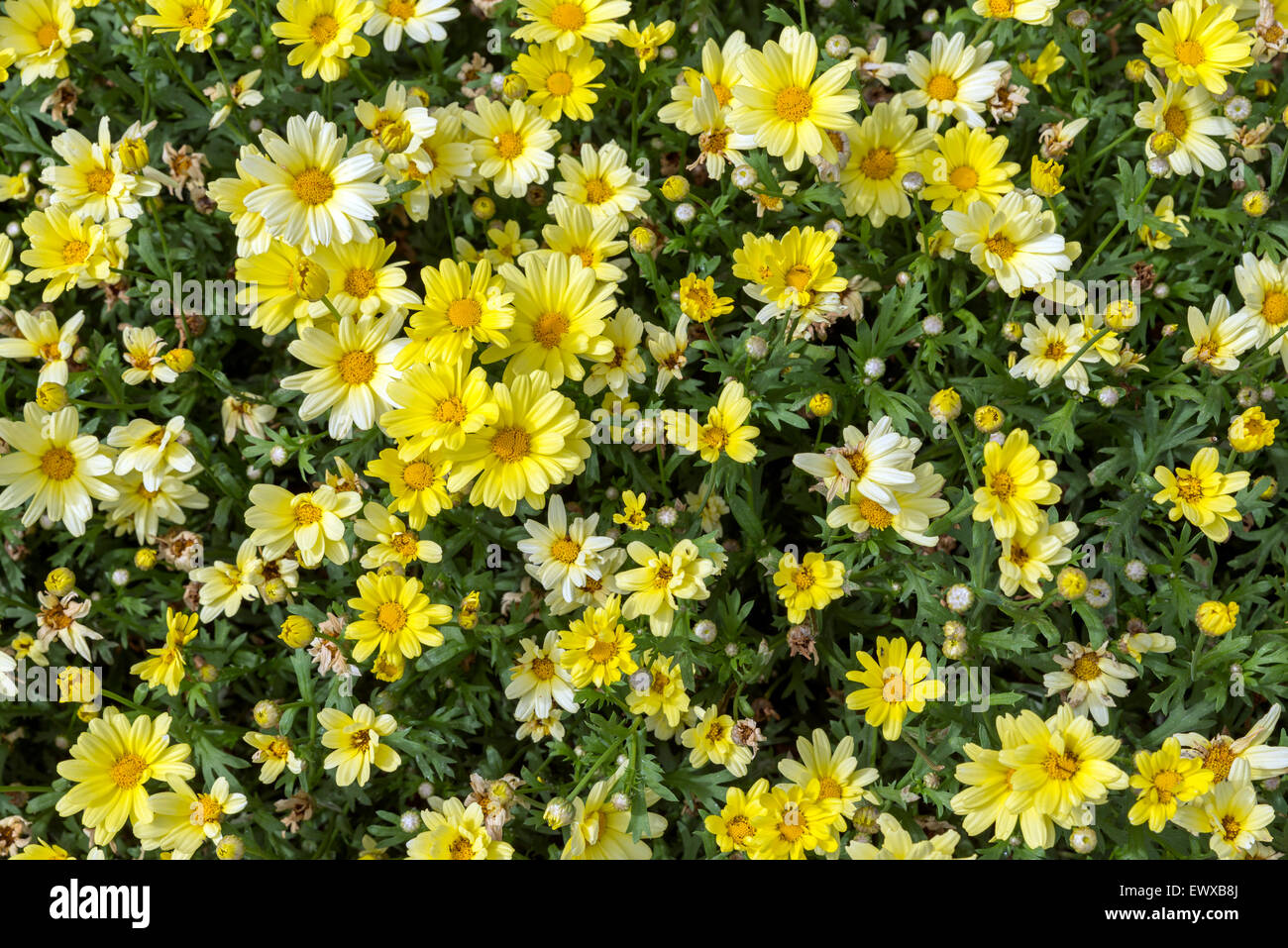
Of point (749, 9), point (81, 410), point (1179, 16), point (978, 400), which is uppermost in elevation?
point (749, 9)

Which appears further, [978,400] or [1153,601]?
[978,400]

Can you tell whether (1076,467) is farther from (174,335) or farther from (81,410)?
(81,410)

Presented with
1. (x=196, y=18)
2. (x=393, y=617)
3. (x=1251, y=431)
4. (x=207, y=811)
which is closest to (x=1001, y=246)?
(x=1251, y=431)

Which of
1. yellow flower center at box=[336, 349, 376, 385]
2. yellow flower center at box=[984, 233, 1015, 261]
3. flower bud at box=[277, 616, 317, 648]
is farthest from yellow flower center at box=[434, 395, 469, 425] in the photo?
yellow flower center at box=[984, 233, 1015, 261]

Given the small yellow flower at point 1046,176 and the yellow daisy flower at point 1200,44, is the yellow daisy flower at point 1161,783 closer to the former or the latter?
the small yellow flower at point 1046,176

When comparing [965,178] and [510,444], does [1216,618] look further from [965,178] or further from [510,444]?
[510,444]

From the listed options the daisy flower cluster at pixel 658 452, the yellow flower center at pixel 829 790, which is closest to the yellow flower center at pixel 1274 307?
the daisy flower cluster at pixel 658 452

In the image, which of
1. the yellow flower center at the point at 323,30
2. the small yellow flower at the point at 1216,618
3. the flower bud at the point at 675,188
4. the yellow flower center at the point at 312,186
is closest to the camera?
the small yellow flower at the point at 1216,618

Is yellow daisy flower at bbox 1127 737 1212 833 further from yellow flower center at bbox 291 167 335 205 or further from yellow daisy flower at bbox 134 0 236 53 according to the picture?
yellow daisy flower at bbox 134 0 236 53
